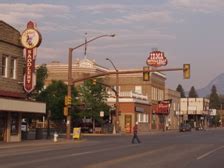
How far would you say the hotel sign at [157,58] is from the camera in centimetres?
10556

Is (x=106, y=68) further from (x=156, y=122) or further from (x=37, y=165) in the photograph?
(x=37, y=165)

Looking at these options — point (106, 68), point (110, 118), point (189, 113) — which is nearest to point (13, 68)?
point (110, 118)

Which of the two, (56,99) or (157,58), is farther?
(157,58)

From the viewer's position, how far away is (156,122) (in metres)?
106

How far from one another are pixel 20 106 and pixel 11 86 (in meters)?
2.20

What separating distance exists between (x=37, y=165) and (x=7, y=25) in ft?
72.3

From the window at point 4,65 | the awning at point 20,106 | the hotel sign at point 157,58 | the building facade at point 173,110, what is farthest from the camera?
the building facade at point 173,110

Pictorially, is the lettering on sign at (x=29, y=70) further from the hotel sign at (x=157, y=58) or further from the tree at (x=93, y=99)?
the hotel sign at (x=157, y=58)

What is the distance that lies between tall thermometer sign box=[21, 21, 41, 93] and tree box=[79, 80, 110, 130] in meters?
32.1

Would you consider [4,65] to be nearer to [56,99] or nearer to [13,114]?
[13,114]

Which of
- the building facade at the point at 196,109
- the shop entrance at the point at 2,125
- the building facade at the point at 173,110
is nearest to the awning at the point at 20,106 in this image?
the shop entrance at the point at 2,125

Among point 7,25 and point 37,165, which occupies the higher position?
point 7,25

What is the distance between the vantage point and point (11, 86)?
138ft

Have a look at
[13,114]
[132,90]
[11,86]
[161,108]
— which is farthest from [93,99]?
[11,86]
